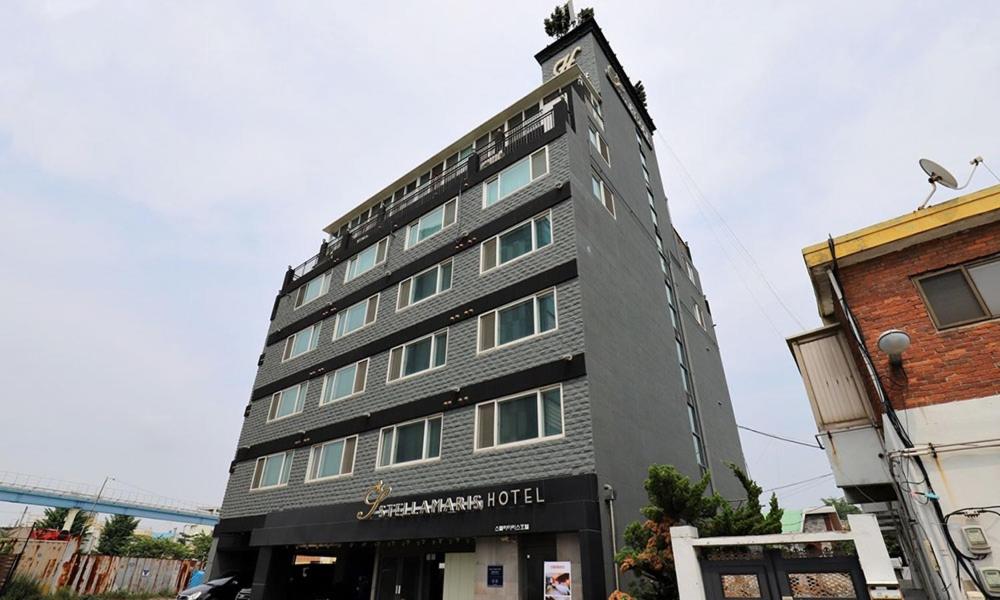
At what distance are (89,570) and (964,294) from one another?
36.4 metres

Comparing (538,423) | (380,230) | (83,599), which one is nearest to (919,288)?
(538,423)

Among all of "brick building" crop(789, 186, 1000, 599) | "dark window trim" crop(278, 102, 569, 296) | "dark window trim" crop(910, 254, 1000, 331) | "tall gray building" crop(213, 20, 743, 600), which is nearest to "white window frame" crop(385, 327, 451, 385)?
"tall gray building" crop(213, 20, 743, 600)

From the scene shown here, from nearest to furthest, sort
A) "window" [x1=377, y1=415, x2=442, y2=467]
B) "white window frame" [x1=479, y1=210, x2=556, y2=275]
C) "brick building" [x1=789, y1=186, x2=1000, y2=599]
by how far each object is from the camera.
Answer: "brick building" [x1=789, y1=186, x2=1000, y2=599] → "window" [x1=377, y1=415, x2=442, y2=467] → "white window frame" [x1=479, y1=210, x2=556, y2=275]

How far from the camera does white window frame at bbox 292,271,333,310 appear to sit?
25125 millimetres

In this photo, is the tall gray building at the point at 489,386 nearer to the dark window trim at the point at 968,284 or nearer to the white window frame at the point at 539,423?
the white window frame at the point at 539,423

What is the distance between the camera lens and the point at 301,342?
24.5 m

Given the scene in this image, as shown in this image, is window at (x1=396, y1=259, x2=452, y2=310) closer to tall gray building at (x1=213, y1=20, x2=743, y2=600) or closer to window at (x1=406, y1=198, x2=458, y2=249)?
tall gray building at (x1=213, y1=20, x2=743, y2=600)

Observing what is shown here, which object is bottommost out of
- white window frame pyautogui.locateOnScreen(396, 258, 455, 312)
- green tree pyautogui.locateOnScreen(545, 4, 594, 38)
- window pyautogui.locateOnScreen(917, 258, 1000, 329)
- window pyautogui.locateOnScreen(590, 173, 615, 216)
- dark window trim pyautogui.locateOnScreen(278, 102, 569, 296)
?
window pyautogui.locateOnScreen(917, 258, 1000, 329)

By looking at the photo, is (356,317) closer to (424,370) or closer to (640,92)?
(424,370)

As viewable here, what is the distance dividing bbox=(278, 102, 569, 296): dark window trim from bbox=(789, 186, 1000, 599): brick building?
10878 millimetres

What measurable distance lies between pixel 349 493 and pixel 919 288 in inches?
656

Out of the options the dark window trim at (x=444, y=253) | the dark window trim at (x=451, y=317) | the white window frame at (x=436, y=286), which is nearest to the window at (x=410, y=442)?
the dark window trim at (x=451, y=317)

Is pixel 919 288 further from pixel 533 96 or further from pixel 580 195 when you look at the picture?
pixel 533 96

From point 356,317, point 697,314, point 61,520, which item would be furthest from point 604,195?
point 61,520
